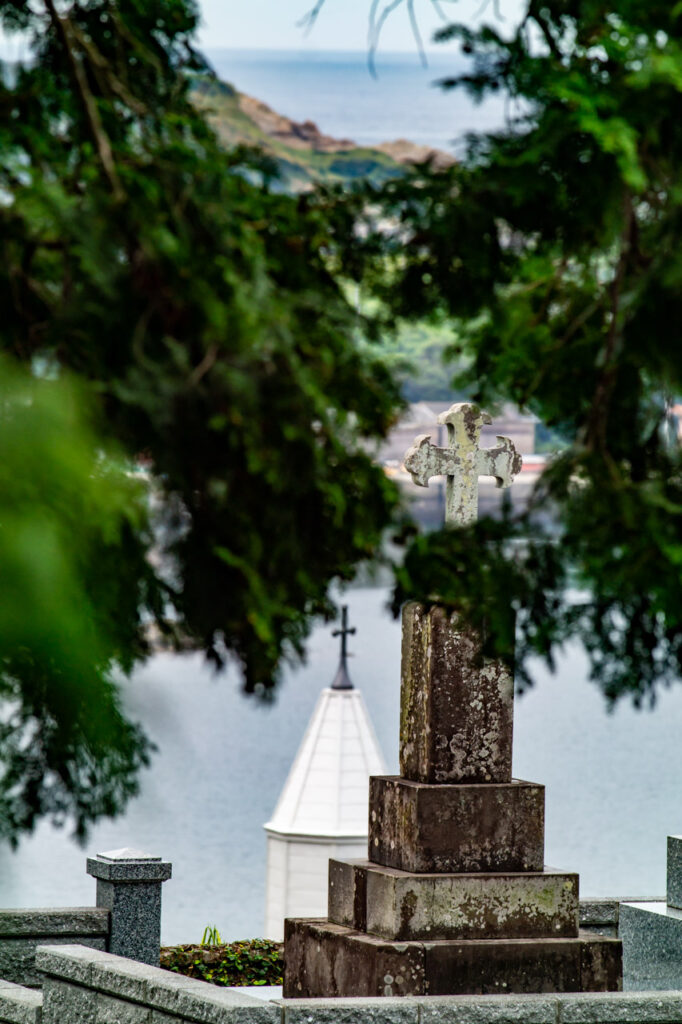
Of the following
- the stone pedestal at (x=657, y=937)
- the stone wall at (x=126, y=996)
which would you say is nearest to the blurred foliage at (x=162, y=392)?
the stone wall at (x=126, y=996)

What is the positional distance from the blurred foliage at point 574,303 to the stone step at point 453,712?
13.3 feet

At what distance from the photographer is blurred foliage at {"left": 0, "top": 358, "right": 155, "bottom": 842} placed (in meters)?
2.10

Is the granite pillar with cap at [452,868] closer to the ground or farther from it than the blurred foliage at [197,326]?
closer to the ground

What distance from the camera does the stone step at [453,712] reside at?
6879mm

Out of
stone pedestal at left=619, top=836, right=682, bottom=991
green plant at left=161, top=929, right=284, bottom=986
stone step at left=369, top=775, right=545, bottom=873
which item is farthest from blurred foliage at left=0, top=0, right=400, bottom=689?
green plant at left=161, top=929, right=284, bottom=986

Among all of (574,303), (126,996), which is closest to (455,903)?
(126,996)

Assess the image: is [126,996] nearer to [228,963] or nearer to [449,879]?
[449,879]

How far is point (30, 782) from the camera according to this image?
2354 mm

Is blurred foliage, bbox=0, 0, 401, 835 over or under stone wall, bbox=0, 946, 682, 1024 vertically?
over

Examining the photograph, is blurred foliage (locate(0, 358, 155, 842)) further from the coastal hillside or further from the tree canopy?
the coastal hillside

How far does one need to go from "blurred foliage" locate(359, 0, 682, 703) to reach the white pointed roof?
8.57 m

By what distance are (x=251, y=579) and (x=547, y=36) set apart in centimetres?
108

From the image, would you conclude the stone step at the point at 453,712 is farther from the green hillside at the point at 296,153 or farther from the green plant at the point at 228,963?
the green hillside at the point at 296,153

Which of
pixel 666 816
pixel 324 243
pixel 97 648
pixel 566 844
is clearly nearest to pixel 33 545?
pixel 97 648
